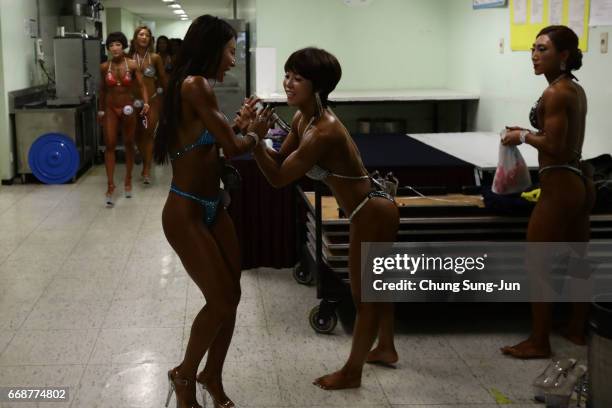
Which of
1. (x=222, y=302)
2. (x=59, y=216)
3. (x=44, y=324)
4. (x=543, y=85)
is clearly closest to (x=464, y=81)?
(x=543, y=85)

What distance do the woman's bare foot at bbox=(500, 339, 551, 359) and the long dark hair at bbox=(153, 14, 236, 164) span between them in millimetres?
1828

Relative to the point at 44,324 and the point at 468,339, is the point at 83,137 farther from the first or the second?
the point at 468,339

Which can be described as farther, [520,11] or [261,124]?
[520,11]

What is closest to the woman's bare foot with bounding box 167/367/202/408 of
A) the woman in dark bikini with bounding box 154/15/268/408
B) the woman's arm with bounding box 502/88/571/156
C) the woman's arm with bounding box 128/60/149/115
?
the woman in dark bikini with bounding box 154/15/268/408

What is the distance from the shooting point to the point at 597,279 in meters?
3.79

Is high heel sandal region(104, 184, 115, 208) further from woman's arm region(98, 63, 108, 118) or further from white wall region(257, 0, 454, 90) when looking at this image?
white wall region(257, 0, 454, 90)

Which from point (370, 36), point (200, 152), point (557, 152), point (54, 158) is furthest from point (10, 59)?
point (557, 152)

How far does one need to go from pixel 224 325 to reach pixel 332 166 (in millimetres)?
726

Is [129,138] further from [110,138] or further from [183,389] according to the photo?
[183,389]

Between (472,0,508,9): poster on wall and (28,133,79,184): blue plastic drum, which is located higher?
(472,0,508,9): poster on wall

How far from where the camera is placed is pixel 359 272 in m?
3.02

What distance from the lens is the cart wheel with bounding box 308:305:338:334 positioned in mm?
3746

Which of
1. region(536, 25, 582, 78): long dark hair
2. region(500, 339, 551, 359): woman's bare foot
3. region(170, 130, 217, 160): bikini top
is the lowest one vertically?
region(500, 339, 551, 359): woman's bare foot

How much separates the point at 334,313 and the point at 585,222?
123 cm
